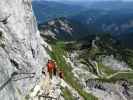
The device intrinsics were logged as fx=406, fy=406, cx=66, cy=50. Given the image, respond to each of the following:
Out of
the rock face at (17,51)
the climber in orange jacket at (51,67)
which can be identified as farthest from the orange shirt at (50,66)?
the rock face at (17,51)

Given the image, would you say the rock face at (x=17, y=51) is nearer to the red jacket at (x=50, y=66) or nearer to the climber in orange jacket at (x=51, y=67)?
the red jacket at (x=50, y=66)

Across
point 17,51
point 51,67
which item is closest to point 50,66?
point 51,67

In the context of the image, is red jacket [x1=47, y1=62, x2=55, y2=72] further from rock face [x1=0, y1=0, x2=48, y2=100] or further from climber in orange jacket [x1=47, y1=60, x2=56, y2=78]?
rock face [x1=0, y1=0, x2=48, y2=100]

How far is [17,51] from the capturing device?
175ft

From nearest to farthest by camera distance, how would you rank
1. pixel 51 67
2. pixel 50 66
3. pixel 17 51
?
pixel 17 51 < pixel 50 66 < pixel 51 67

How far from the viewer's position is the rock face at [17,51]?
160 ft

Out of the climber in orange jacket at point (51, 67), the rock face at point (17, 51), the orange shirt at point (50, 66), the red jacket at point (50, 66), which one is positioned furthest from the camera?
the climber in orange jacket at point (51, 67)

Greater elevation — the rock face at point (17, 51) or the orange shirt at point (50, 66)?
the rock face at point (17, 51)

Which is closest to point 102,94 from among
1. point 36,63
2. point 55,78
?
point 55,78

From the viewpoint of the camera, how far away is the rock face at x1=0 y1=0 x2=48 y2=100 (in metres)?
48.7

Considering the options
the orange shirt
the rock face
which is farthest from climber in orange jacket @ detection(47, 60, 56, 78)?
the rock face

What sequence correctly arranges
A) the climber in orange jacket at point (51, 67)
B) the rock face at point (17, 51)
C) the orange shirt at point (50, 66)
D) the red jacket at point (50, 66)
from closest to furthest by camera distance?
the rock face at point (17, 51)
the orange shirt at point (50, 66)
the red jacket at point (50, 66)
the climber in orange jacket at point (51, 67)

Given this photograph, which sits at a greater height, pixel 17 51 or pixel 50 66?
pixel 17 51

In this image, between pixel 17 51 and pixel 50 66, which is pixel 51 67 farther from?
pixel 17 51
